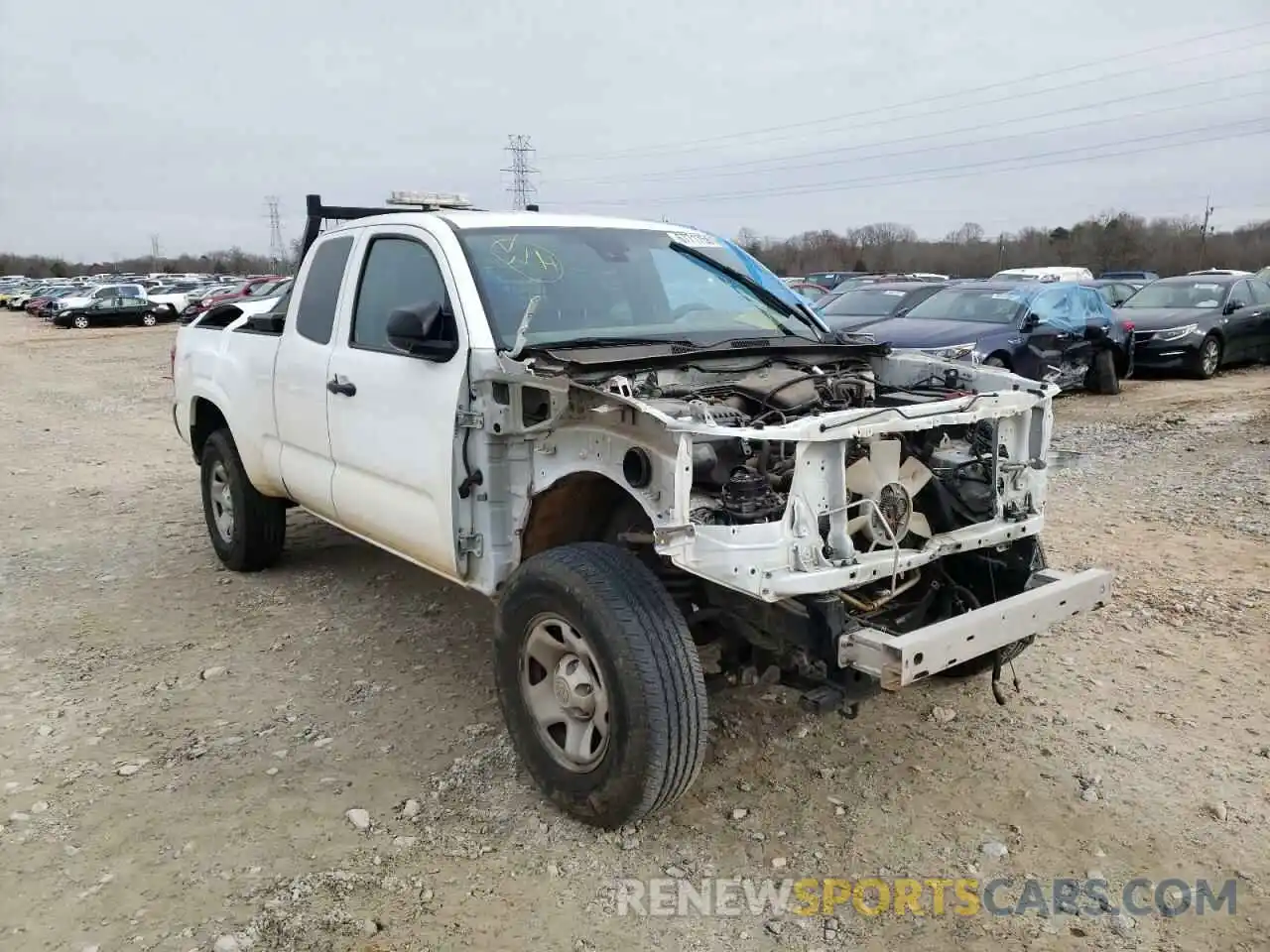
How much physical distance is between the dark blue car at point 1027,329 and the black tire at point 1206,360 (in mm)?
1849

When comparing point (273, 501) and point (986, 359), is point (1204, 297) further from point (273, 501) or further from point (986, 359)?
point (273, 501)

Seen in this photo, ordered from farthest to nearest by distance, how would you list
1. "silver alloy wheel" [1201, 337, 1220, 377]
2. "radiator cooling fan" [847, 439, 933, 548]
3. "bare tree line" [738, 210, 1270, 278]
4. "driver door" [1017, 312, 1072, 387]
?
"bare tree line" [738, 210, 1270, 278], "silver alloy wheel" [1201, 337, 1220, 377], "driver door" [1017, 312, 1072, 387], "radiator cooling fan" [847, 439, 933, 548]

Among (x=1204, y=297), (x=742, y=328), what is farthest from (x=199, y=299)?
(x=742, y=328)

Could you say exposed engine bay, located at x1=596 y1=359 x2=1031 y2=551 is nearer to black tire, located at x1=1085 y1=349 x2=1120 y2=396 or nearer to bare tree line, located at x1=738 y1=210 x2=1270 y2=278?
black tire, located at x1=1085 y1=349 x2=1120 y2=396

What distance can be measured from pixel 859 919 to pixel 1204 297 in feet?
51.2

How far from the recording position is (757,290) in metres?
4.66

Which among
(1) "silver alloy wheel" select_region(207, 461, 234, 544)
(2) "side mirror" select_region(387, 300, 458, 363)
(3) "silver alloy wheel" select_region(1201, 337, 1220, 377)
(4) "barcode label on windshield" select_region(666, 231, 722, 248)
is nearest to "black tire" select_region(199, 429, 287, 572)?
(1) "silver alloy wheel" select_region(207, 461, 234, 544)

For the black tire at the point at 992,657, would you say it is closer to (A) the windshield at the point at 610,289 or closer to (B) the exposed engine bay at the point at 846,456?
(B) the exposed engine bay at the point at 846,456

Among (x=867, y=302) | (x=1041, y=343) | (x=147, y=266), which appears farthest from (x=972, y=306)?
(x=147, y=266)

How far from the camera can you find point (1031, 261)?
5262 cm

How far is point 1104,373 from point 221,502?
11256 mm

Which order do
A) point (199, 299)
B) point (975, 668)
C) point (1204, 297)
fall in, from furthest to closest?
1. point (199, 299)
2. point (1204, 297)
3. point (975, 668)

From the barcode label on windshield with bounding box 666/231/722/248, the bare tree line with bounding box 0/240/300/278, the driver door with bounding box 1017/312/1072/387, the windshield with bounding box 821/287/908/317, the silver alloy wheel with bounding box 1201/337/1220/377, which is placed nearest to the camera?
the barcode label on windshield with bounding box 666/231/722/248

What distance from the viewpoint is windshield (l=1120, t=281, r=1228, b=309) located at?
15438mm
